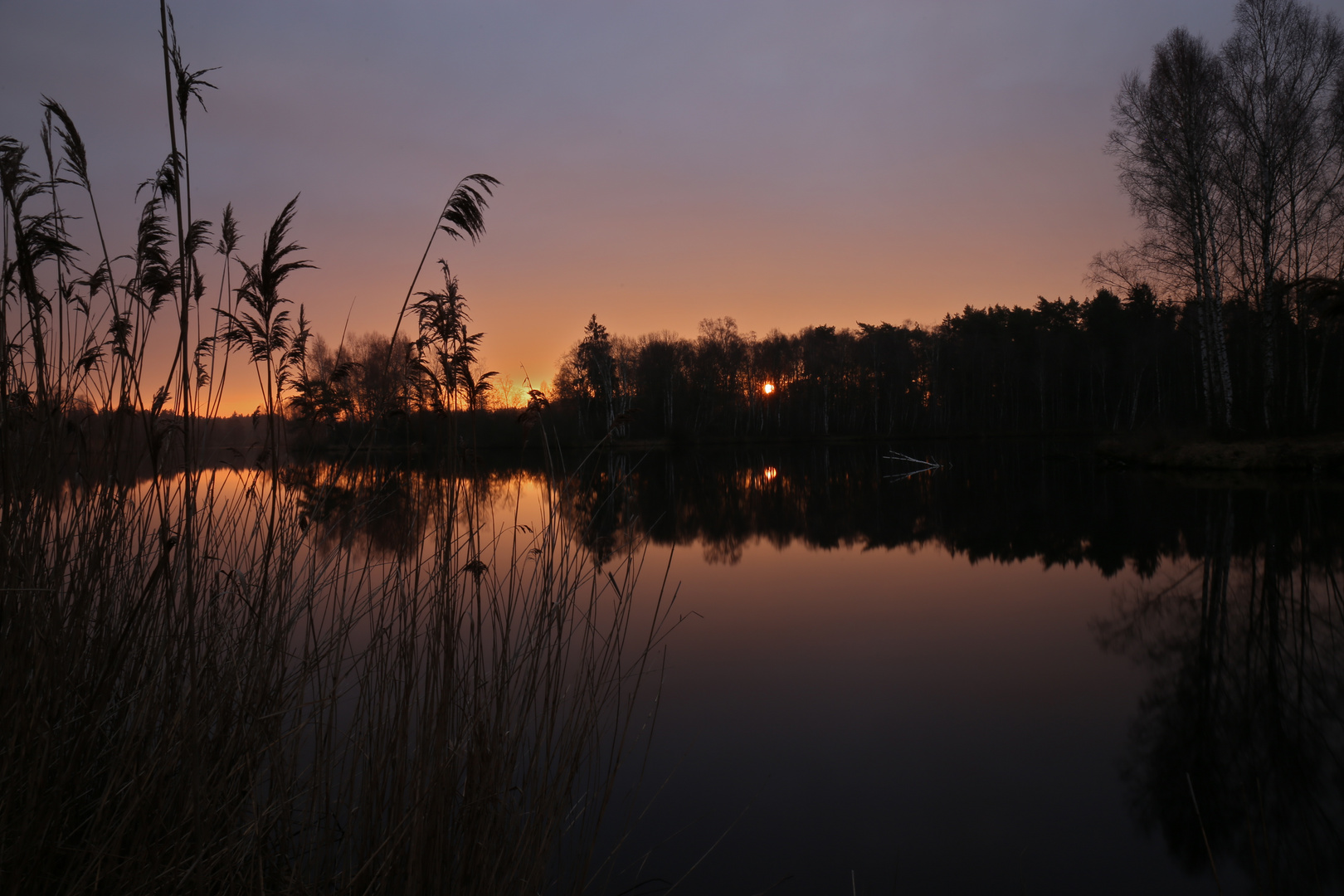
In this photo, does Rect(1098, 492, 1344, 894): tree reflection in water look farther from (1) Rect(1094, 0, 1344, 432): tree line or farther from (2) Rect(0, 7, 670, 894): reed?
(1) Rect(1094, 0, 1344, 432): tree line

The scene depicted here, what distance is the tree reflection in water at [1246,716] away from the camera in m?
2.57

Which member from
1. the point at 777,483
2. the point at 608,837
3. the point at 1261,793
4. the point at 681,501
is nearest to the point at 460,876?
the point at 608,837

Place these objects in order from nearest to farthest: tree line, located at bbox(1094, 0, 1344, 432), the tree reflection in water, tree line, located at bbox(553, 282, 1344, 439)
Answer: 1. the tree reflection in water
2. tree line, located at bbox(1094, 0, 1344, 432)
3. tree line, located at bbox(553, 282, 1344, 439)

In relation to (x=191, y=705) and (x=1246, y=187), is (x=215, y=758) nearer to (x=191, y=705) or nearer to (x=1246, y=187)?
(x=191, y=705)

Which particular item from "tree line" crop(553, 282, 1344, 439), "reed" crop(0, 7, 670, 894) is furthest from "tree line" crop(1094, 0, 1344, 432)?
"tree line" crop(553, 282, 1344, 439)

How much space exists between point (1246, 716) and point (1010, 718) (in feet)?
3.54

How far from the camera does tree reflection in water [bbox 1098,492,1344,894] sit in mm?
2572

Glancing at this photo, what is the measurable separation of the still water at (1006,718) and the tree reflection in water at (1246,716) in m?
0.01

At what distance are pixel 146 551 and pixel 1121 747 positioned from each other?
14.1ft

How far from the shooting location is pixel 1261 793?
274 cm

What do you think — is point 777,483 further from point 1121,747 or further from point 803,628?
point 1121,747

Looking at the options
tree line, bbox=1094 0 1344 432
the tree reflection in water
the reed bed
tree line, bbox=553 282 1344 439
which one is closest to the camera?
the reed bed

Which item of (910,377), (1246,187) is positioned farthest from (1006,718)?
(910,377)

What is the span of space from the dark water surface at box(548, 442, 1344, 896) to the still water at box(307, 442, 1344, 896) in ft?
0.05
